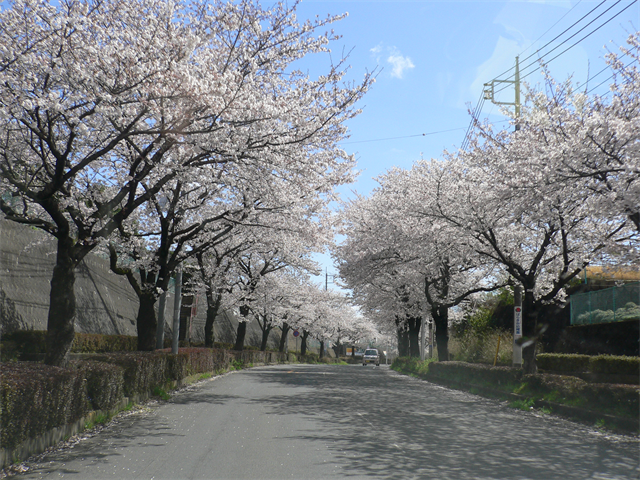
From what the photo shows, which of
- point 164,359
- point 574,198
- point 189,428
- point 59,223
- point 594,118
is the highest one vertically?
point 594,118

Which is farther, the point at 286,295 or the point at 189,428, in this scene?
the point at 286,295

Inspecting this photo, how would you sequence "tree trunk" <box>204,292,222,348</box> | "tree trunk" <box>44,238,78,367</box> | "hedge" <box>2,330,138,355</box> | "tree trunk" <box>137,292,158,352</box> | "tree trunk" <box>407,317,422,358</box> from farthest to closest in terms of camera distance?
"tree trunk" <box>407,317,422,358</box> < "tree trunk" <box>204,292,222,348</box> < "hedge" <box>2,330,138,355</box> < "tree trunk" <box>137,292,158,352</box> < "tree trunk" <box>44,238,78,367</box>

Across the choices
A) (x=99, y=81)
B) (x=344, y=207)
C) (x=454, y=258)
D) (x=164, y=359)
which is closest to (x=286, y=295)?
(x=344, y=207)

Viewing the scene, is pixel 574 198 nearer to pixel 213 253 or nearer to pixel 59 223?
pixel 59 223

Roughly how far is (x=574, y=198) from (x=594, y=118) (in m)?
2.24

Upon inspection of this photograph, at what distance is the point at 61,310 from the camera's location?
10586 millimetres

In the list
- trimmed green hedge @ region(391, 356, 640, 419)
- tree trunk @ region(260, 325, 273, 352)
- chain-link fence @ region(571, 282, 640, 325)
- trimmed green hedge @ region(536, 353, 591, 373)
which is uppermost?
chain-link fence @ region(571, 282, 640, 325)

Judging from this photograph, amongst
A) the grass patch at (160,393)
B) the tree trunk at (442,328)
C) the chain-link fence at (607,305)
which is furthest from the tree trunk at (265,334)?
the grass patch at (160,393)

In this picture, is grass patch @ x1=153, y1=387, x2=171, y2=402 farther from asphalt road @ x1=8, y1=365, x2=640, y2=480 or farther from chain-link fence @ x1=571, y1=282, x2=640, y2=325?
chain-link fence @ x1=571, y1=282, x2=640, y2=325

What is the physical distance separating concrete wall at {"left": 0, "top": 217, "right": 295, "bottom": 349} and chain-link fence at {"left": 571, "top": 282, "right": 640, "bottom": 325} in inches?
819

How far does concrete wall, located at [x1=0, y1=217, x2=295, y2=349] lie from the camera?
21.7 meters

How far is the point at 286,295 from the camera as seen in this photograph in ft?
135

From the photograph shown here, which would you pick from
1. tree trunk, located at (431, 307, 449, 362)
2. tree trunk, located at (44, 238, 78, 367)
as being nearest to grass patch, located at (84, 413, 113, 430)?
tree trunk, located at (44, 238, 78, 367)

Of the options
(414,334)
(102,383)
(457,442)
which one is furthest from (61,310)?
(414,334)
